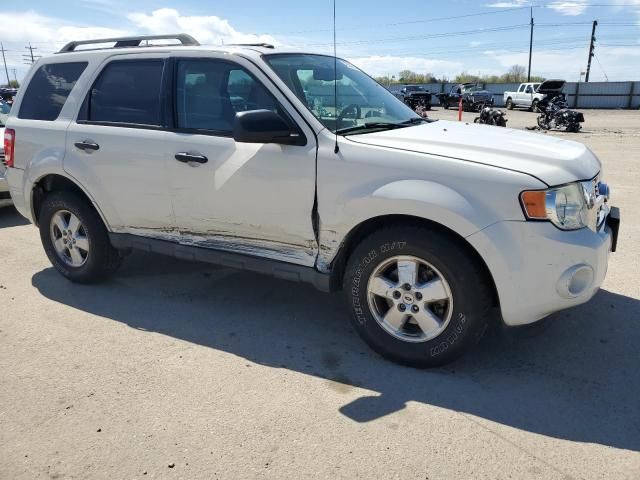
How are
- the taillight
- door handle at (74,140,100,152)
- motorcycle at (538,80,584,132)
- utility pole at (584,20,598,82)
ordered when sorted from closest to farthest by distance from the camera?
door handle at (74,140,100,152), the taillight, motorcycle at (538,80,584,132), utility pole at (584,20,598,82)

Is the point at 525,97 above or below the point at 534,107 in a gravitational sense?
above

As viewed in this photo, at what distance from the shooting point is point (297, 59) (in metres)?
4.05

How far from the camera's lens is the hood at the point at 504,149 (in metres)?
2.99

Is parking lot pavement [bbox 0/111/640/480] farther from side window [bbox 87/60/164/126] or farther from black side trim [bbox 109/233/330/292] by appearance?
side window [bbox 87/60/164/126]

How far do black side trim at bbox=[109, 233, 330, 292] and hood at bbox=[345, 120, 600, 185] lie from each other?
0.93 metres

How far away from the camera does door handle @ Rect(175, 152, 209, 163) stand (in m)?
3.81

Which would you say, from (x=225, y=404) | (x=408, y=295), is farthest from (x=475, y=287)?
(x=225, y=404)

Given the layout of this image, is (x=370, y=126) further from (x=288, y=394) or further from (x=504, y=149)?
(x=288, y=394)

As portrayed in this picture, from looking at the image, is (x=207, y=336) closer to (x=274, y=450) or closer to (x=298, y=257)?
(x=298, y=257)

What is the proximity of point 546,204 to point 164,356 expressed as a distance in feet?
8.21

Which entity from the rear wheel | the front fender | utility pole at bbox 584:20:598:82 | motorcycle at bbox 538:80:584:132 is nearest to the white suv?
the front fender

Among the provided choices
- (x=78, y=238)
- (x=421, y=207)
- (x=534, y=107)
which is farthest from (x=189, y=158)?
(x=534, y=107)

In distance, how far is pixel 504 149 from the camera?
10.4ft

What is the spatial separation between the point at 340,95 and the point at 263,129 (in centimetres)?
85
